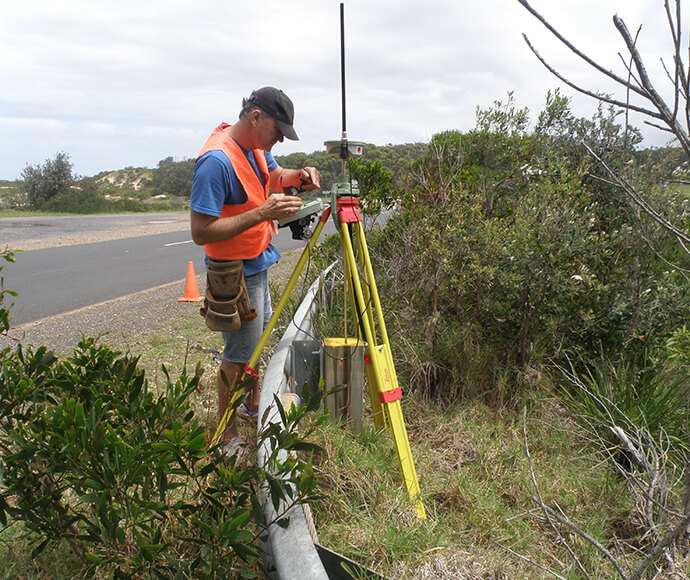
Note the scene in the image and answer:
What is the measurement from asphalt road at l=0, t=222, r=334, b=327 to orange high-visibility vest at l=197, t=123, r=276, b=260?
371 cm

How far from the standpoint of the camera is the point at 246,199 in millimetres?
2703

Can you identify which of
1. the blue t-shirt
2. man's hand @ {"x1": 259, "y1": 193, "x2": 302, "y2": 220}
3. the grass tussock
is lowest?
the grass tussock

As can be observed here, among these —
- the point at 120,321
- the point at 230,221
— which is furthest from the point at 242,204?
the point at 120,321

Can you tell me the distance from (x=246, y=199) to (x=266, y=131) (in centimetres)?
36

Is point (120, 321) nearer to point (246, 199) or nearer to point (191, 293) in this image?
point (191, 293)

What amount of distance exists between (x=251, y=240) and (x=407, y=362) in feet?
4.95

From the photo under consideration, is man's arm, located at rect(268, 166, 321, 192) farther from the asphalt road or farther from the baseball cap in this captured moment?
the asphalt road

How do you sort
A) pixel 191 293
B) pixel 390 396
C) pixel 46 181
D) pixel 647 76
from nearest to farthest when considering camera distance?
Result: 1. pixel 647 76
2. pixel 390 396
3. pixel 191 293
4. pixel 46 181

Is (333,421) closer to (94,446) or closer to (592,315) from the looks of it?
(94,446)

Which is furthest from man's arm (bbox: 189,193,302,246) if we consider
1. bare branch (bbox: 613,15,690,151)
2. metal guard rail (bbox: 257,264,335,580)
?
bare branch (bbox: 613,15,690,151)

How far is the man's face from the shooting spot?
8.75ft

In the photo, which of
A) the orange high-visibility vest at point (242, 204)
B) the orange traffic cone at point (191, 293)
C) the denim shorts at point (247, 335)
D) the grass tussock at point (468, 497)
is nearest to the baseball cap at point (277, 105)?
the orange high-visibility vest at point (242, 204)

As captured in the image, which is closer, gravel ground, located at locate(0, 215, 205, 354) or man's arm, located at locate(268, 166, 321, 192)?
man's arm, located at locate(268, 166, 321, 192)

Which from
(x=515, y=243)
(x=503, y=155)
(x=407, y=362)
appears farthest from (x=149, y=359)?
(x=503, y=155)
